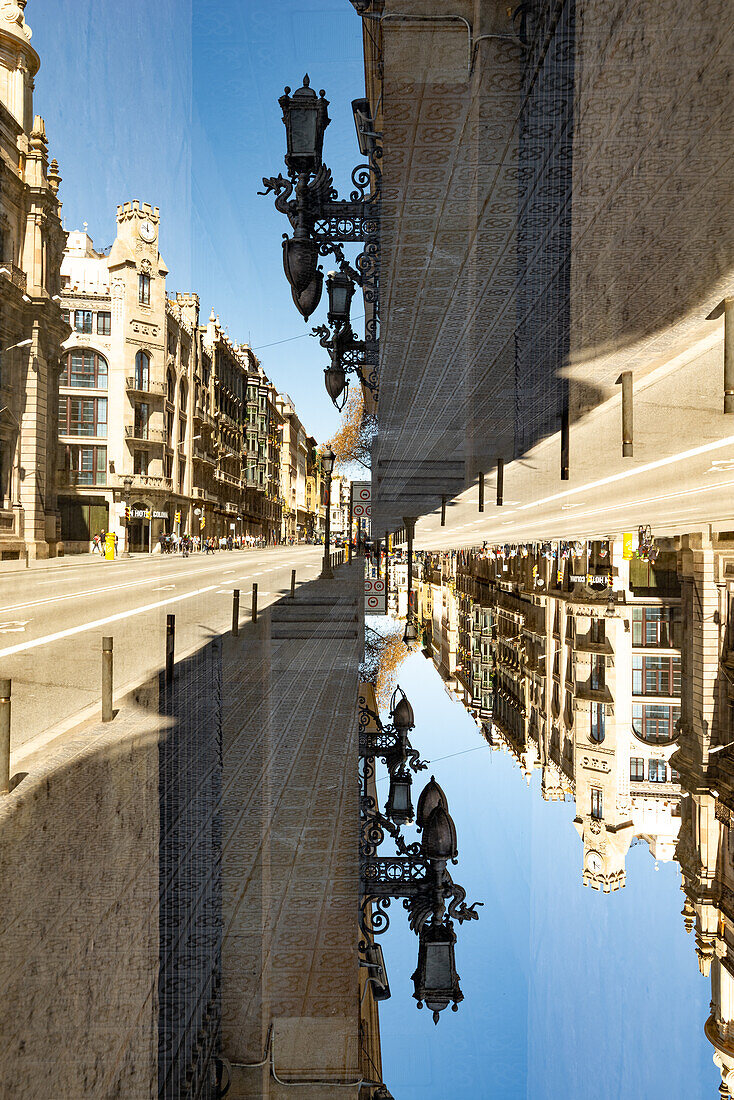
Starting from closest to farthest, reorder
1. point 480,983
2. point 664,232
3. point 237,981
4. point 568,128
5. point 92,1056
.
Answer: point 92,1056 → point 568,128 → point 237,981 → point 664,232 → point 480,983

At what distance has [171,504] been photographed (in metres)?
2.24

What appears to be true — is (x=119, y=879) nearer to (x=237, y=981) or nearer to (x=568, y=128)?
(x=237, y=981)

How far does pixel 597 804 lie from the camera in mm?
4320

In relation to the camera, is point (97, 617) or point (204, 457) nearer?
point (204, 457)

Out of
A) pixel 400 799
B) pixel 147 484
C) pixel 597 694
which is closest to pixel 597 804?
pixel 597 694

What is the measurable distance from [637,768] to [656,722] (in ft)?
1.15

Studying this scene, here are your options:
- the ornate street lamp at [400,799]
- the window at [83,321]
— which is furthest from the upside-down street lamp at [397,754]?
the window at [83,321]

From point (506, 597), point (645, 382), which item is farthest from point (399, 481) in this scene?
point (645, 382)

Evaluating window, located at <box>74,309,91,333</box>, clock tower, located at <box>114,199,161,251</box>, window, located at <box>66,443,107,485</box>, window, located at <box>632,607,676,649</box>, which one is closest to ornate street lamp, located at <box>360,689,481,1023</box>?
window, located at <box>66,443,107,485</box>

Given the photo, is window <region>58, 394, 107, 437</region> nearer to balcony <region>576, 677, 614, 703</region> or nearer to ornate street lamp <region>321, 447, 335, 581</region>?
balcony <region>576, 677, 614, 703</region>

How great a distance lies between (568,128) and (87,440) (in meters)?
1.60

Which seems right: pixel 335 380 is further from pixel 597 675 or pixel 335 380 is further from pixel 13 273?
pixel 597 675

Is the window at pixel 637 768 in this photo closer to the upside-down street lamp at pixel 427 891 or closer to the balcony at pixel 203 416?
the upside-down street lamp at pixel 427 891

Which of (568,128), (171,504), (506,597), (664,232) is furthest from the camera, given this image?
(506,597)
